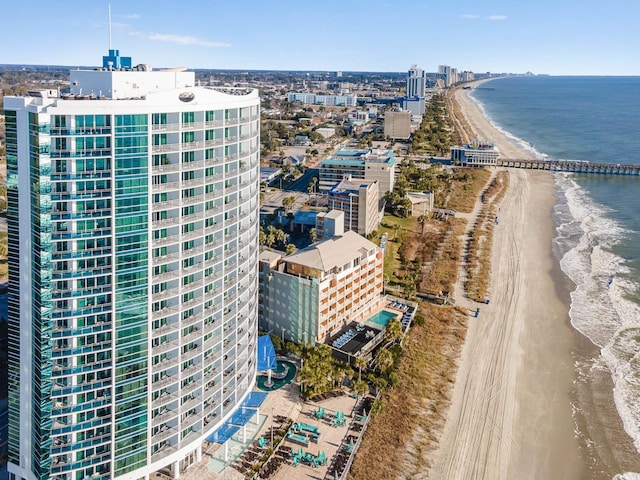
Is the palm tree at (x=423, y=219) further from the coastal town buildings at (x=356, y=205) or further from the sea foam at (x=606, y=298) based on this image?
the sea foam at (x=606, y=298)

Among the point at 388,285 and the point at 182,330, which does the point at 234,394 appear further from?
the point at 388,285

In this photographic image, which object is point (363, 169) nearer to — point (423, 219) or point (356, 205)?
point (423, 219)

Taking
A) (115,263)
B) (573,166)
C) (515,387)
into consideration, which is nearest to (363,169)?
(515,387)

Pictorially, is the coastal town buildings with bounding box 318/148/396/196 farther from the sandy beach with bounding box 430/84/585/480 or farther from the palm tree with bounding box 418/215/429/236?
the sandy beach with bounding box 430/84/585/480

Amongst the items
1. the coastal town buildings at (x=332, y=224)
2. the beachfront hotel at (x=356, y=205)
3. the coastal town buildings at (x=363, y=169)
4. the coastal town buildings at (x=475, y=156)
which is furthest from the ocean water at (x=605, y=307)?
the coastal town buildings at (x=363, y=169)

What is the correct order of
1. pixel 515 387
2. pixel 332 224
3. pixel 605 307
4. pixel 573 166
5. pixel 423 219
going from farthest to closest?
1. pixel 573 166
2. pixel 423 219
3. pixel 605 307
4. pixel 332 224
5. pixel 515 387

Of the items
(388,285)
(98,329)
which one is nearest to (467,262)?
(388,285)
